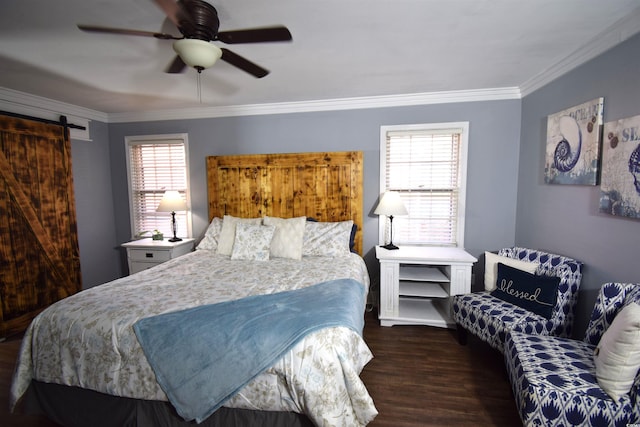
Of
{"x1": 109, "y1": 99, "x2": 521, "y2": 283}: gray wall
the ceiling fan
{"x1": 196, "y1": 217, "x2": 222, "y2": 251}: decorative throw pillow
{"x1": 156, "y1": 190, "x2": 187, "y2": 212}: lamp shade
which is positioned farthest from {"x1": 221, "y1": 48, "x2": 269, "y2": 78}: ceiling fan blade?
{"x1": 156, "y1": 190, "x2": 187, "y2": 212}: lamp shade

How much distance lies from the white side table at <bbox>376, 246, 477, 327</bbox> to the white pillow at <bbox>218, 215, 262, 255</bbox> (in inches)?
58.9

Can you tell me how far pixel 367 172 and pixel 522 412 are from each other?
2.45m

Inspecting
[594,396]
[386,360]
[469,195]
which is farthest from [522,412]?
[469,195]

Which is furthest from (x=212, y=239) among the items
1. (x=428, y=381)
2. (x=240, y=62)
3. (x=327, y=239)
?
(x=428, y=381)

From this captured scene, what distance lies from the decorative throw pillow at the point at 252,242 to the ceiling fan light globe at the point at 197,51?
65.5 inches

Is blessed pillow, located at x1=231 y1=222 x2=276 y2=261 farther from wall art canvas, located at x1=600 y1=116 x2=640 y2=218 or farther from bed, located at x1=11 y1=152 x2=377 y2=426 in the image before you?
wall art canvas, located at x1=600 y1=116 x2=640 y2=218

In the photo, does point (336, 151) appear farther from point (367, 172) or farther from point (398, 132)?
point (398, 132)

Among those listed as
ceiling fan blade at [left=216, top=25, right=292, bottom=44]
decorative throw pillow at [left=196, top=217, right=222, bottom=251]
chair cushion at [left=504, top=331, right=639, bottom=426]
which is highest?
ceiling fan blade at [left=216, top=25, right=292, bottom=44]

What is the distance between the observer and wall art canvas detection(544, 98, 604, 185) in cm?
204

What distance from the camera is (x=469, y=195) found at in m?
3.21

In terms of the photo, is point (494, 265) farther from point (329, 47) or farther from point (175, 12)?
point (175, 12)

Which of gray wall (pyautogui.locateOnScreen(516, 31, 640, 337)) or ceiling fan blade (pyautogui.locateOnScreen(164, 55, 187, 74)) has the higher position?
ceiling fan blade (pyautogui.locateOnScreen(164, 55, 187, 74))

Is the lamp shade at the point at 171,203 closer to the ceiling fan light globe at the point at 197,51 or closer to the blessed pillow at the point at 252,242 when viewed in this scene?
the blessed pillow at the point at 252,242

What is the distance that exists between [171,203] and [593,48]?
13.5 feet
